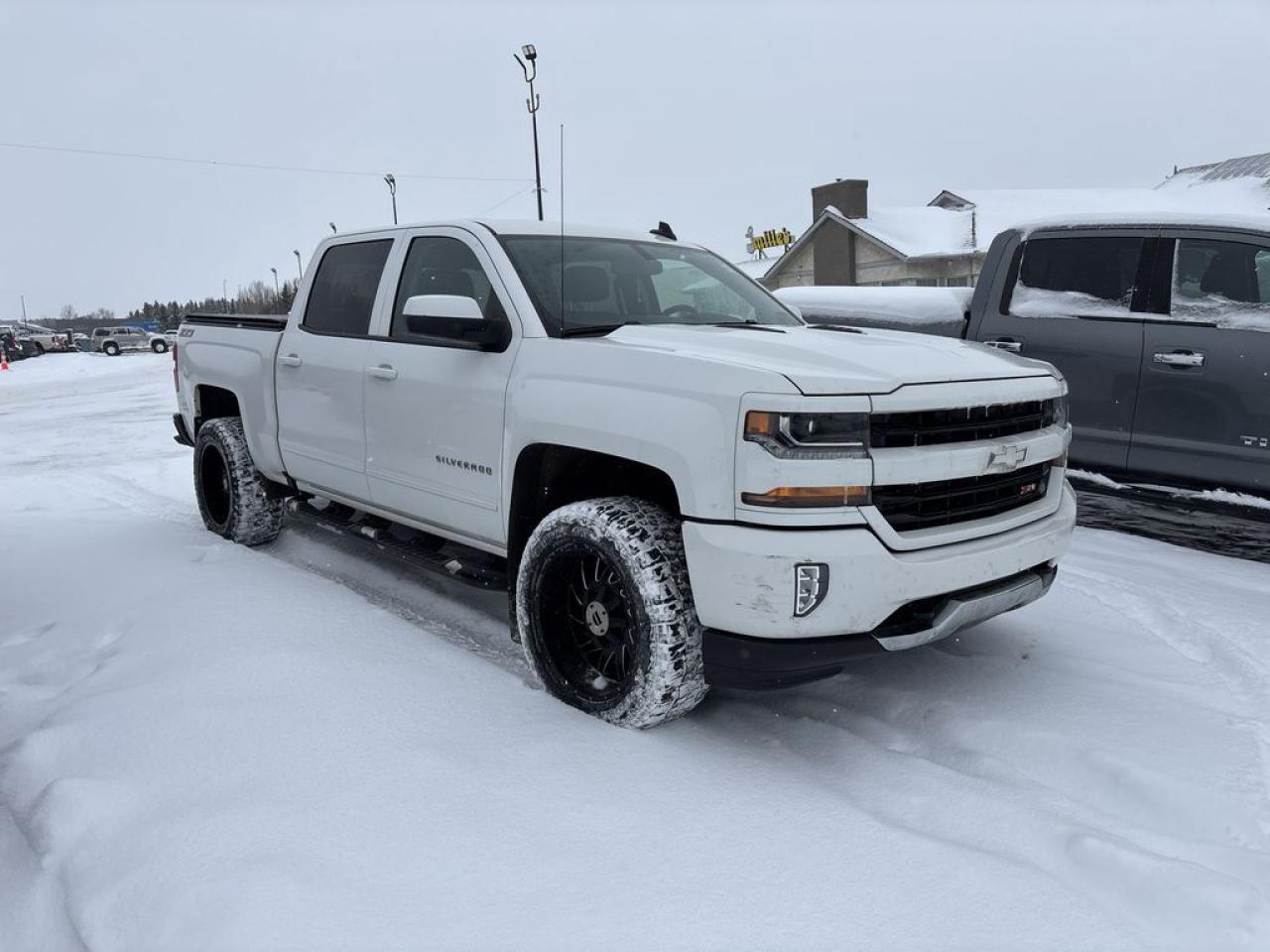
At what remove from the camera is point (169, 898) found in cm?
225

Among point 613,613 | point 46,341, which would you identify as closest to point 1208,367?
point 613,613

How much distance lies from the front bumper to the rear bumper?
0.08 ft

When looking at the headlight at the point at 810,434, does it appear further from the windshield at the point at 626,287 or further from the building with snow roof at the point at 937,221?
the building with snow roof at the point at 937,221

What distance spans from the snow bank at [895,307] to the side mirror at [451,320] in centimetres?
304

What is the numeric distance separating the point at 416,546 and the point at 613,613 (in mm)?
1481

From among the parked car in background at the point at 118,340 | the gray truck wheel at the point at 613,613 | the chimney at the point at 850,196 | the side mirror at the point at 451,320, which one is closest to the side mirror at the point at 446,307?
the side mirror at the point at 451,320

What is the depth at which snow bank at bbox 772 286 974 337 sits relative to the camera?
633 centimetres

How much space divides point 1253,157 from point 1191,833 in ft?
117

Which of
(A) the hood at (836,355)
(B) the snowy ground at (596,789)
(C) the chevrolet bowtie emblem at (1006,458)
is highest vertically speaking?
(A) the hood at (836,355)

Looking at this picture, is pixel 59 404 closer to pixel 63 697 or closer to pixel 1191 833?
pixel 63 697

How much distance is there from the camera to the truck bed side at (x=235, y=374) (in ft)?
17.0

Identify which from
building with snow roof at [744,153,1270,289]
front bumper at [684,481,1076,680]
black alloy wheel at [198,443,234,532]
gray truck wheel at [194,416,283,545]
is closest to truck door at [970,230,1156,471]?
front bumper at [684,481,1076,680]

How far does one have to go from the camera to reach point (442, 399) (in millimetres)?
3820

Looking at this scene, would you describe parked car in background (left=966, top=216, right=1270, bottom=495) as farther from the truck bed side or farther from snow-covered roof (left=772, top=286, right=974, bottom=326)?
the truck bed side
